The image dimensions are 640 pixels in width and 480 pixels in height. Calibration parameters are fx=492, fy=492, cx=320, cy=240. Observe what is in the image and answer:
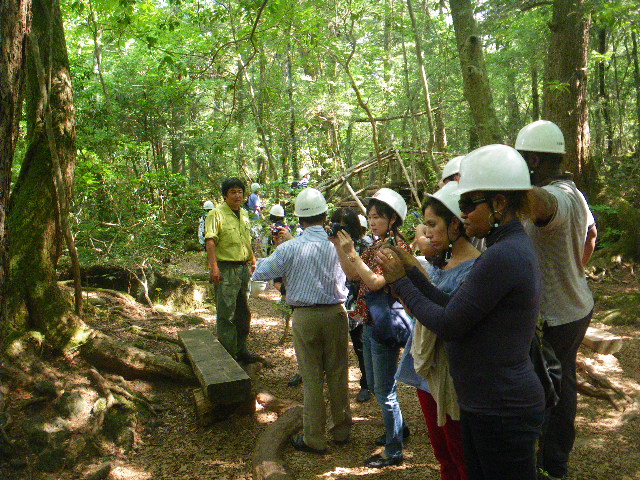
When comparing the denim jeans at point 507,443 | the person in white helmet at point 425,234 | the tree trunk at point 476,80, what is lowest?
the denim jeans at point 507,443

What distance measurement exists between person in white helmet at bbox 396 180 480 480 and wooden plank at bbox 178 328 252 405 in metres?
1.93

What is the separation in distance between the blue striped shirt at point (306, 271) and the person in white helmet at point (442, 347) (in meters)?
1.07

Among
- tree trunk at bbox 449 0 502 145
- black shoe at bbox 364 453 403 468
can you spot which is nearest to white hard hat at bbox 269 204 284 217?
tree trunk at bbox 449 0 502 145

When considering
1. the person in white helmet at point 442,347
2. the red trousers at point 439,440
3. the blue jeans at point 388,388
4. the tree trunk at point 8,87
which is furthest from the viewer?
the blue jeans at point 388,388

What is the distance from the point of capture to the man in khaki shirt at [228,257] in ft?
18.0

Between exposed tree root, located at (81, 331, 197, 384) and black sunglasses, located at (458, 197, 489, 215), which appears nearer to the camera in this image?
black sunglasses, located at (458, 197, 489, 215)

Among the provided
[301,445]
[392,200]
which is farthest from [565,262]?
[301,445]

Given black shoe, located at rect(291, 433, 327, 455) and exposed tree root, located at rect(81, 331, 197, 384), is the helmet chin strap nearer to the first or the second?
black shoe, located at rect(291, 433, 327, 455)

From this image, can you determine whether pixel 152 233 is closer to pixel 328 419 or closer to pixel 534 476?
pixel 328 419

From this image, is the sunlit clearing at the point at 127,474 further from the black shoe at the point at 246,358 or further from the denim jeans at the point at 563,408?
the denim jeans at the point at 563,408

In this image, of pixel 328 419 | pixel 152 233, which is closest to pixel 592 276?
pixel 328 419

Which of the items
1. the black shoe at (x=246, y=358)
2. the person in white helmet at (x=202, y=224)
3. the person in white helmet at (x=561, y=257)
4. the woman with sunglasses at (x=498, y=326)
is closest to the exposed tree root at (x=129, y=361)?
the black shoe at (x=246, y=358)

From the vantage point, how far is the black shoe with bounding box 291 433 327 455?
12.9 feet

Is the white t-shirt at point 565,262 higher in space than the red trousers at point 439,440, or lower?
higher
